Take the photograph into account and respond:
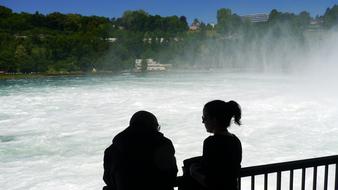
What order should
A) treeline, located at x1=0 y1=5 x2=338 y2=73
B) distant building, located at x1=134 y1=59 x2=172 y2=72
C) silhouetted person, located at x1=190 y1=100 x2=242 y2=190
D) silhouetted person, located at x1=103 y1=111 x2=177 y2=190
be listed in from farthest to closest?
1. distant building, located at x1=134 y1=59 x2=172 y2=72
2. treeline, located at x1=0 y1=5 x2=338 y2=73
3. silhouetted person, located at x1=103 y1=111 x2=177 y2=190
4. silhouetted person, located at x1=190 y1=100 x2=242 y2=190

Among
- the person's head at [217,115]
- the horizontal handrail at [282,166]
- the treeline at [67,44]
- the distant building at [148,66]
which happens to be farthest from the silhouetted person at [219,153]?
the distant building at [148,66]

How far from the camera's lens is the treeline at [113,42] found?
208 feet

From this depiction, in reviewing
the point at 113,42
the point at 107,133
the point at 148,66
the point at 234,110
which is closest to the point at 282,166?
the point at 234,110

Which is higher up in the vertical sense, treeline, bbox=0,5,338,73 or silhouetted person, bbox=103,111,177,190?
treeline, bbox=0,5,338,73

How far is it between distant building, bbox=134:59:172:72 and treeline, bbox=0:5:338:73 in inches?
48.2

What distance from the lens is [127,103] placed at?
21344mm

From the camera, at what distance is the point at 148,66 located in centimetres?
6762

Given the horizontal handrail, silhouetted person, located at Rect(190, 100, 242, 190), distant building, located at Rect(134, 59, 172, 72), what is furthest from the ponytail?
distant building, located at Rect(134, 59, 172, 72)

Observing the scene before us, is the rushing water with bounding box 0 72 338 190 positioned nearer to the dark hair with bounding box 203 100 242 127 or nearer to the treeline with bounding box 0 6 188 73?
the dark hair with bounding box 203 100 242 127

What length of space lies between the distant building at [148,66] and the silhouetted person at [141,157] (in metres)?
62.6

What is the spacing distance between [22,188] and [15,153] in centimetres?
280

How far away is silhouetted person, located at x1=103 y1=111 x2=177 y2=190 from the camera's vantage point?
2.17m

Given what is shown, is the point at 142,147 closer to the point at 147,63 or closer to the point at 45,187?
the point at 45,187

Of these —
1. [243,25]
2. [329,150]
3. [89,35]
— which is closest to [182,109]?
[329,150]
